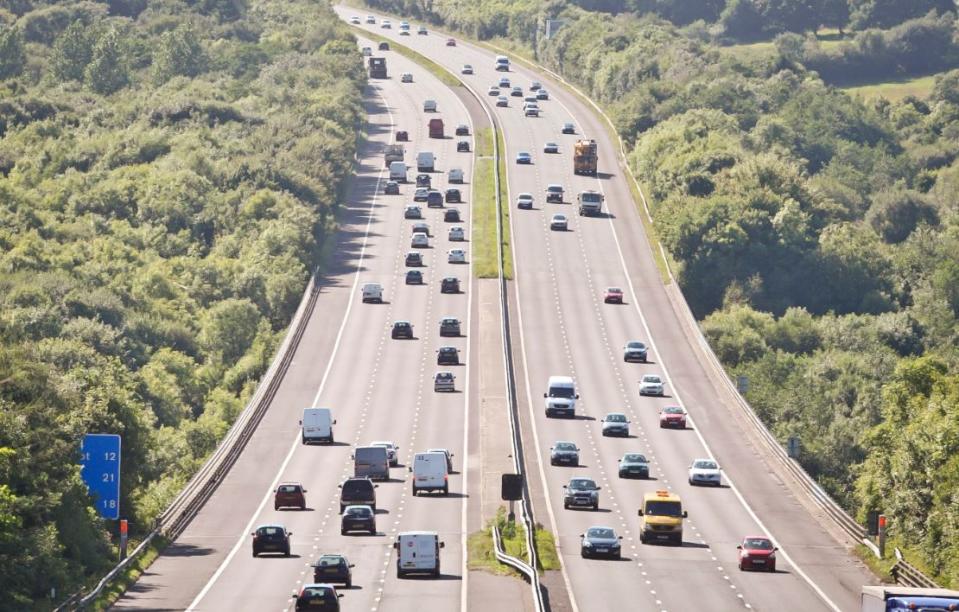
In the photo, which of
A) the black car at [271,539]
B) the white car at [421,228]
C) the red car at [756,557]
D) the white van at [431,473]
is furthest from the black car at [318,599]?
the white car at [421,228]

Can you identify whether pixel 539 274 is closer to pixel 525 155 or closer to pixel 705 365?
pixel 705 365

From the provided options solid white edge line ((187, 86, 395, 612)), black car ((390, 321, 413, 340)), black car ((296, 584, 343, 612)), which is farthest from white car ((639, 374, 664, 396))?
black car ((296, 584, 343, 612))

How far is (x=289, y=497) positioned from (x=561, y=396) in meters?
28.6

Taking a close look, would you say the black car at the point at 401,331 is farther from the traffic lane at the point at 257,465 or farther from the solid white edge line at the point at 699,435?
the solid white edge line at the point at 699,435

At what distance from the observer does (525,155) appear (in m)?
186

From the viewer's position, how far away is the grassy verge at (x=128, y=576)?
60.4 metres

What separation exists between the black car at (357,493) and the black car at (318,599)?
23.0 m

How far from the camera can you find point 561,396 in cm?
10631

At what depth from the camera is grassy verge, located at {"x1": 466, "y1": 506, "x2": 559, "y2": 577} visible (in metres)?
67.7

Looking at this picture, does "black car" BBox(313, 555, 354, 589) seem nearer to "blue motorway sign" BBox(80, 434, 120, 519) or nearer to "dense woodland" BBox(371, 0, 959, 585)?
"blue motorway sign" BBox(80, 434, 120, 519)

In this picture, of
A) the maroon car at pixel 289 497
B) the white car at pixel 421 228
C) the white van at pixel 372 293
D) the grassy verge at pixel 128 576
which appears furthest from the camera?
the white car at pixel 421 228

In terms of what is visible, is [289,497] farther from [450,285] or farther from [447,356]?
[450,285]

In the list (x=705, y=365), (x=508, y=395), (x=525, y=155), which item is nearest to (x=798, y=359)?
(x=705, y=365)

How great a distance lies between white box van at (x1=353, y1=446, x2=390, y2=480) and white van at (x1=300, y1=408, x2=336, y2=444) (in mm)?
9311
